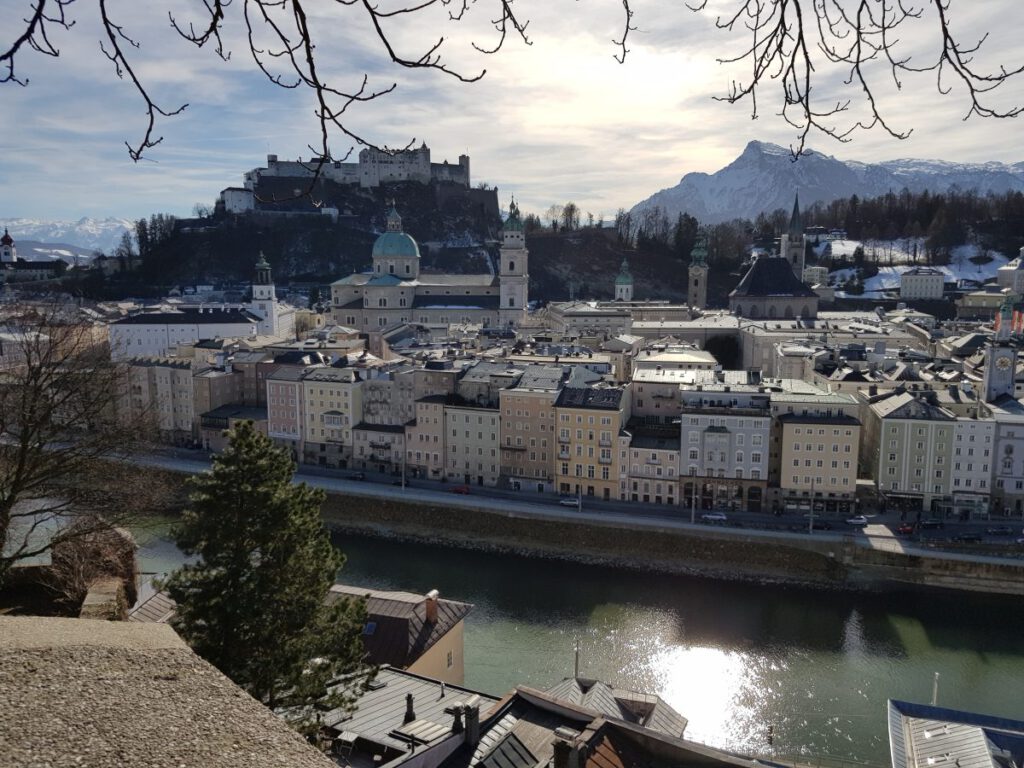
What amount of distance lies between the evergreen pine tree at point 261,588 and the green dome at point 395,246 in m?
39.5

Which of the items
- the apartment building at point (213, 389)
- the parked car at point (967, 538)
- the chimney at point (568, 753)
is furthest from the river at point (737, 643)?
the apartment building at point (213, 389)

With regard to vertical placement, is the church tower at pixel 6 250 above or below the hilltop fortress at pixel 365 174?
below

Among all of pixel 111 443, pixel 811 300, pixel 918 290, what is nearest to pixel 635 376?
pixel 111 443

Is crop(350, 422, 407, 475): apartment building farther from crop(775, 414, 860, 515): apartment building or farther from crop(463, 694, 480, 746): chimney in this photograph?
crop(463, 694, 480, 746): chimney

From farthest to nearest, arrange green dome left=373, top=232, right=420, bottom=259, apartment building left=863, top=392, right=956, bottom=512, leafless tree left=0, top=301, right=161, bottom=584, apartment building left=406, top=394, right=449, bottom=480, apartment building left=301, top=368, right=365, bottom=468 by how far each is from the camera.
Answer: green dome left=373, top=232, right=420, bottom=259 < apartment building left=301, top=368, right=365, bottom=468 < apartment building left=406, top=394, right=449, bottom=480 < apartment building left=863, top=392, right=956, bottom=512 < leafless tree left=0, top=301, right=161, bottom=584

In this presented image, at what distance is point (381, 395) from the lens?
77.4ft

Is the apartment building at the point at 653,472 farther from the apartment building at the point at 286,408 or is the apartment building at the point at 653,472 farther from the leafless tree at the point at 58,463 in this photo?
the leafless tree at the point at 58,463

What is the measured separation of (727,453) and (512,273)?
22196 mm

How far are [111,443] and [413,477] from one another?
1459 centimetres

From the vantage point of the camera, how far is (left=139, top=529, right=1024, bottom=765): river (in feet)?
38.8

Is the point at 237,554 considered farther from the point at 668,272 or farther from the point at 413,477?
the point at 668,272

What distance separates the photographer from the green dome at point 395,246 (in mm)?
45219

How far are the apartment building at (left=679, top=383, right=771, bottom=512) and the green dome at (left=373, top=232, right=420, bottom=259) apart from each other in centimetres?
2867

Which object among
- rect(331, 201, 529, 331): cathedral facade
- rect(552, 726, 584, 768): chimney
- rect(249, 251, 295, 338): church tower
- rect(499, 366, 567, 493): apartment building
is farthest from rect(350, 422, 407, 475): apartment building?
rect(552, 726, 584, 768): chimney
